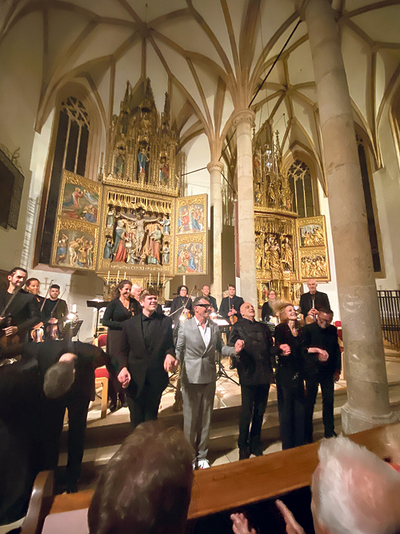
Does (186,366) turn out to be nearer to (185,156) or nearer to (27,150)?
(27,150)

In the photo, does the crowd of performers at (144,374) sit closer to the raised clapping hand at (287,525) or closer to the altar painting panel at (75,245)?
the raised clapping hand at (287,525)

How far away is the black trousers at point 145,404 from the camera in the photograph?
2.15 metres

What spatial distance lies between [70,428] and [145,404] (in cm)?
63

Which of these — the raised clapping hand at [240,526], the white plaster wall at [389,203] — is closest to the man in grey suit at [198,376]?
the raised clapping hand at [240,526]

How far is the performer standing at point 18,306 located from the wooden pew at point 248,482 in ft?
9.03

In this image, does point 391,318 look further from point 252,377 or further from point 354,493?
point 354,493

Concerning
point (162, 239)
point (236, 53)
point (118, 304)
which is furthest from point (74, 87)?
point (118, 304)

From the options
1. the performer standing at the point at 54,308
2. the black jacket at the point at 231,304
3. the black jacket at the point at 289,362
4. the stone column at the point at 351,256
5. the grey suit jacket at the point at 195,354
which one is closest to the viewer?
the grey suit jacket at the point at 195,354

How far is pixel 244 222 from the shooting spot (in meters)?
6.81

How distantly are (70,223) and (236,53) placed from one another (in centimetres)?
816

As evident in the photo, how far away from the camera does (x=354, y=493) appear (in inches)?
21.5

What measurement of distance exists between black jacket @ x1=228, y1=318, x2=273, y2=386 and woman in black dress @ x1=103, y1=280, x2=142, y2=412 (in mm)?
1394

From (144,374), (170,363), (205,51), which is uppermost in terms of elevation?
(205,51)

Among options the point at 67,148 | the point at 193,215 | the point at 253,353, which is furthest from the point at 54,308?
the point at 67,148
